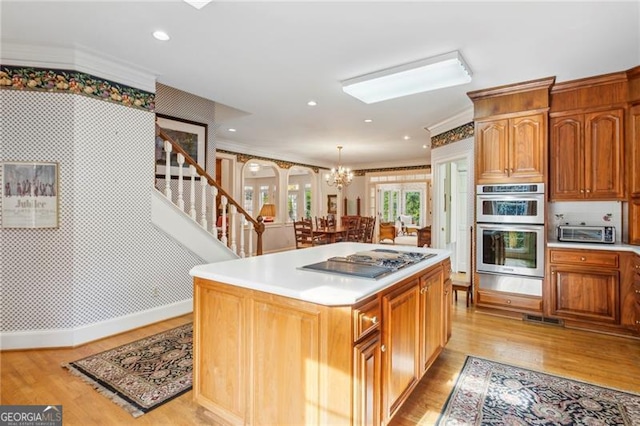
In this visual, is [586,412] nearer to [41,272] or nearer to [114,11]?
Result: [114,11]

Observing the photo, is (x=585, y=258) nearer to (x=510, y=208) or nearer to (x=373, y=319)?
(x=510, y=208)

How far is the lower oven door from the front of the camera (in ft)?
11.6

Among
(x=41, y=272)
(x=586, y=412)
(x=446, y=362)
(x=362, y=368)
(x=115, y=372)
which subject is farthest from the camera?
(x=41, y=272)

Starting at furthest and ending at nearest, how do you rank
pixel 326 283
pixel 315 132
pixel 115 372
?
pixel 315 132 < pixel 115 372 < pixel 326 283

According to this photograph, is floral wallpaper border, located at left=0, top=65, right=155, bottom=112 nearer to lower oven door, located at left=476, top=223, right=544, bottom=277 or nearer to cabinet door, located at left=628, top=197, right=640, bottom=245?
lower oven door, located at left=476, top=223, right=544, bottom=277

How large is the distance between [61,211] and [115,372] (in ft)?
4.95

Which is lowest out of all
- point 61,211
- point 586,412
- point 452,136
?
point 586,412

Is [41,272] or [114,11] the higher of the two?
[114,11]

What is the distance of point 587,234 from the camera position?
3471 mm

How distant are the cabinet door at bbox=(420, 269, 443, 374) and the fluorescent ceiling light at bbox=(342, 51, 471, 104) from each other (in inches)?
71.9

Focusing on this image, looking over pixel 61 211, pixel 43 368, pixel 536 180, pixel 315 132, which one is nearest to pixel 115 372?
pixel 43 368

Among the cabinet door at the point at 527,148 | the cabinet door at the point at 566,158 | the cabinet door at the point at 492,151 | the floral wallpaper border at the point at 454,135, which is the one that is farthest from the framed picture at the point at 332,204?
the cabinet door at the point at 566,158

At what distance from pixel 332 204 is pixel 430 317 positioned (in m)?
8.90

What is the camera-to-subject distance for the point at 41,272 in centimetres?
286
